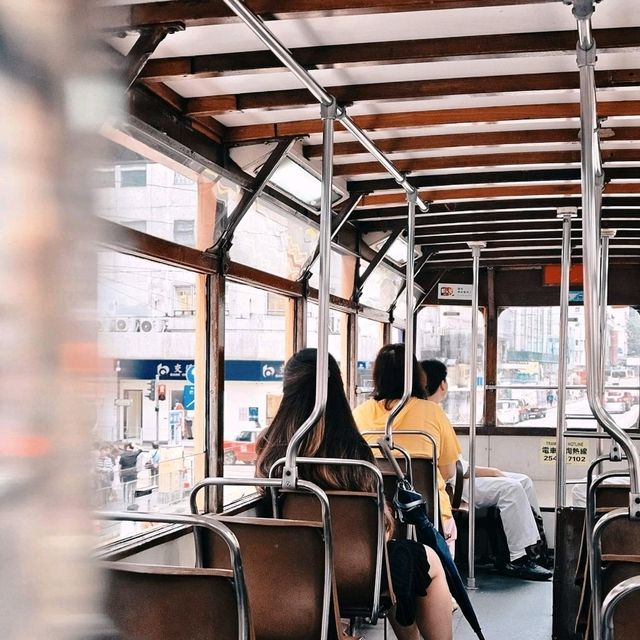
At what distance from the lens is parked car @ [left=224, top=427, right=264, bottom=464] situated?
4.21m

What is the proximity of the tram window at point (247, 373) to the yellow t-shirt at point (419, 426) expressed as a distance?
55 centimetres

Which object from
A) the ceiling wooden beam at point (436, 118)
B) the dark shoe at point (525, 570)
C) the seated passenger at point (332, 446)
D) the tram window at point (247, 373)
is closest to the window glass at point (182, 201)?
the ceiling wooden beam at point (436, 118)

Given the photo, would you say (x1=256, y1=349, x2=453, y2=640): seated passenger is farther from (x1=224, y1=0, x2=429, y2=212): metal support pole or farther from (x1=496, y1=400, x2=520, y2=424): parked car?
(x1=496, y1=400, x2=520, y2=424): parked car

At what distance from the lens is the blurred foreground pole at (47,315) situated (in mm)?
277

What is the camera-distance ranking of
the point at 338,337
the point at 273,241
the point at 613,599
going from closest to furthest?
the point at 613,599, the point at 273,241, the point at 338,337

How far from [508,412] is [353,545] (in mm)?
5943

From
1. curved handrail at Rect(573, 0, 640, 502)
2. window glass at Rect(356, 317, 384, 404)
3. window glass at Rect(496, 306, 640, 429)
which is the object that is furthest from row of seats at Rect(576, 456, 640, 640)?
window glass at Rect(496, 306, 640, 429)

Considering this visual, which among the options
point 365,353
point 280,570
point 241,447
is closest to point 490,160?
point 241,447

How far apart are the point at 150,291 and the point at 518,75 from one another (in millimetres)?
1649

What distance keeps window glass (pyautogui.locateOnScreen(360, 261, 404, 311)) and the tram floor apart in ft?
7.61

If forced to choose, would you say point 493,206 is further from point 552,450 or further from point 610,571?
point 610,571

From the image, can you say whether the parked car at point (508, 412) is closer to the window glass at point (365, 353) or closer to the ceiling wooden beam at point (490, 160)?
the window glass at point (365, 353)

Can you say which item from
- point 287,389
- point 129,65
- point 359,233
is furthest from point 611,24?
point 359,233

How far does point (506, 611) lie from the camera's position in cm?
565
